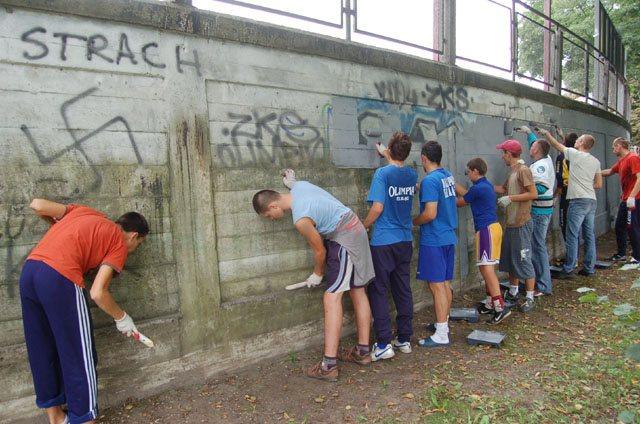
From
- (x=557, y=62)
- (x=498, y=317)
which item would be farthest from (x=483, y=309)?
(x=557, y=62)

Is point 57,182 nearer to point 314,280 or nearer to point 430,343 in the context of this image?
point 314,280

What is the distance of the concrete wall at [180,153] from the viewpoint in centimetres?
267

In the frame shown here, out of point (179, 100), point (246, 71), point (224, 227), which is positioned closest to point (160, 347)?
point (224, 227)

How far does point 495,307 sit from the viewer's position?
14.9 ft

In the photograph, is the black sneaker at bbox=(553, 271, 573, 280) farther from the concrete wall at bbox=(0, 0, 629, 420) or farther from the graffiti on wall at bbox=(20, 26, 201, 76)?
the graffiti on wall at bbox=(20, 26, 201, 76)

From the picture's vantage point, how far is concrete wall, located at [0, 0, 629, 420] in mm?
2674

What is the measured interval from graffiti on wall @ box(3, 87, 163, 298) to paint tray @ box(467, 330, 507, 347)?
3.40m

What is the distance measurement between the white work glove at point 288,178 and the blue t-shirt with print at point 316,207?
0.18 metres

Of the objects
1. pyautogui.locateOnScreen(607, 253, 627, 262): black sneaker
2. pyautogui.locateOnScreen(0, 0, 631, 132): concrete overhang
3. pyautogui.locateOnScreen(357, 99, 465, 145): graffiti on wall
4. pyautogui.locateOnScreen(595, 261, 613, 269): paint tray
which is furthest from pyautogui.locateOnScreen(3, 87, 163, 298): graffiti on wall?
pyautogui.locateOnScreen(607, 253, 627, 262): black sneaker

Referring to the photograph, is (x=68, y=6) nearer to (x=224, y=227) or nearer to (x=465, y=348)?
(x=224, y=227)

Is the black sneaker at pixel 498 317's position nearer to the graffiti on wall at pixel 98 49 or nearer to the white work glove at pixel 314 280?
the white work glove at pixel 314 280

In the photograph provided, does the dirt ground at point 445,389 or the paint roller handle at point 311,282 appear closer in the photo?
the dirt ground at point 445,389

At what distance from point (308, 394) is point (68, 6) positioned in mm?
3078

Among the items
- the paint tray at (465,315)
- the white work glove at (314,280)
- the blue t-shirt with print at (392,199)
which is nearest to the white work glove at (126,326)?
the white work glove at (314,280)
